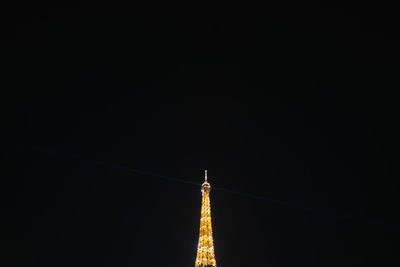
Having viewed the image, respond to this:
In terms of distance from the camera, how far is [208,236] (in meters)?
43.2

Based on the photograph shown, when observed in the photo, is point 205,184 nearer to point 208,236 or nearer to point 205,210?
point 205,210

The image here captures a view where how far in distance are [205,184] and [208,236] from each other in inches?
221

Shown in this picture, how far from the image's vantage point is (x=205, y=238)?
141 ft

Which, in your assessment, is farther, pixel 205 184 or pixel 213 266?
pixel 205 184

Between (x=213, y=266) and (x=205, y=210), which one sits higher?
(x=205, y=210)

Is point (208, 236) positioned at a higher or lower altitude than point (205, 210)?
lower

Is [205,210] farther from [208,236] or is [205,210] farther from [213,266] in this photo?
[213,266]

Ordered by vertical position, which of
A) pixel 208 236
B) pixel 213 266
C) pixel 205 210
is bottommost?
pixel 213 266

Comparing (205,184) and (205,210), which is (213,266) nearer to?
(205,210)

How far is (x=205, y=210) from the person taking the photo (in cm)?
4447

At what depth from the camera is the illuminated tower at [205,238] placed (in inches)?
1639

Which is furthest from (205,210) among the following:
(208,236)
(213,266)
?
(213,266)

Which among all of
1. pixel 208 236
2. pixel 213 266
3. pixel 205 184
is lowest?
pixel 213 266

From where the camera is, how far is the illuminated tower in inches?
1639
